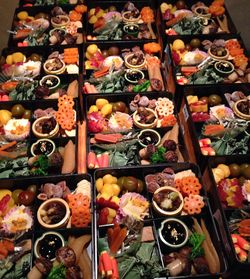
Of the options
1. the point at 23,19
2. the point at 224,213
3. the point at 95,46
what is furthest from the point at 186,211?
the point at 23,19

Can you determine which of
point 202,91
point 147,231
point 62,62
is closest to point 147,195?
point 147,231

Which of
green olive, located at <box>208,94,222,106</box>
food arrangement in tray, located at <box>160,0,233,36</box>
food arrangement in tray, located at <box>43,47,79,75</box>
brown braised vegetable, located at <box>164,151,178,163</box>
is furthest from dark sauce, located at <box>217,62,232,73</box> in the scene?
food arrangement in tray, located at <box>43,47,79,75</box>

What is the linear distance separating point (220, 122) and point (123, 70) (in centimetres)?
98

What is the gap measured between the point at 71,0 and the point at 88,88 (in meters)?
1.50

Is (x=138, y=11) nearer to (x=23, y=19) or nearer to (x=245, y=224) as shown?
(x=23, y=19)

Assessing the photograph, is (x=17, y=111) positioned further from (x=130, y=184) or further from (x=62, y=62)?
(x=130, y=184)

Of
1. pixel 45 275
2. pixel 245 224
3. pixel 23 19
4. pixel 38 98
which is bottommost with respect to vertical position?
pixel 45 275

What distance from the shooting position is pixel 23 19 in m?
3.65

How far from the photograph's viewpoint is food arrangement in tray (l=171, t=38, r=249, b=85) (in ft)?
10.2

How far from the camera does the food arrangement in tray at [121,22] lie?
349 centimetres

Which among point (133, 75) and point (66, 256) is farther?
point (133, 75)

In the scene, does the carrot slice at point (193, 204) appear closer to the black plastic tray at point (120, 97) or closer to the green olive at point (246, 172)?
the green olive at point (246, 172)

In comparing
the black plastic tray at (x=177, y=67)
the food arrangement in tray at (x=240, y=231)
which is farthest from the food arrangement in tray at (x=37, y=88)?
the food arrangement in tray at (x=240, y=231)

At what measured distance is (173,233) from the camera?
2.09m
